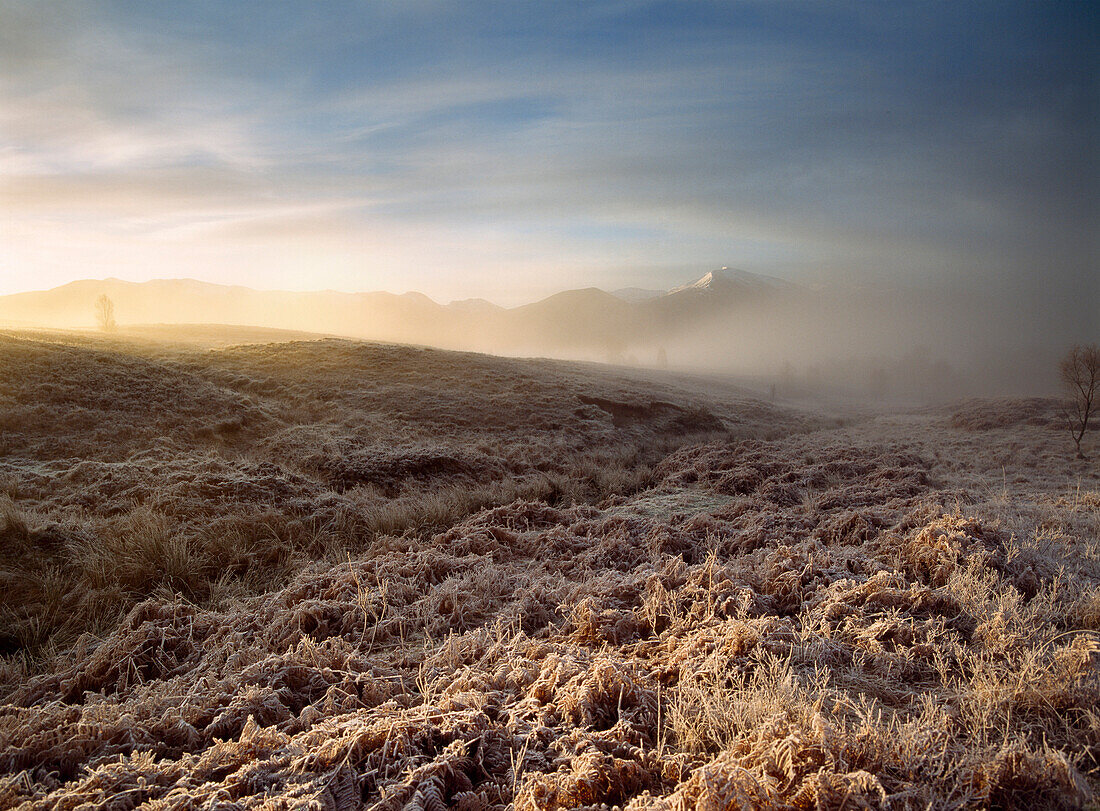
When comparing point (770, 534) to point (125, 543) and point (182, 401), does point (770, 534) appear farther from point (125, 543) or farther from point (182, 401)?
point (182, 401)

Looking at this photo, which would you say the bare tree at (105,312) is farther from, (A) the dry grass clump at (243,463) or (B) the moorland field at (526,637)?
(B) the moorland field at (526,637)

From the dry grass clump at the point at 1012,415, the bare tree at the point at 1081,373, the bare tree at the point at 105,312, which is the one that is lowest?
the dry grass clump at the point at 1012,415

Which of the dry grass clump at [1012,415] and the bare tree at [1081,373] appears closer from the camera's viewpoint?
the bare tree at [1081,373]

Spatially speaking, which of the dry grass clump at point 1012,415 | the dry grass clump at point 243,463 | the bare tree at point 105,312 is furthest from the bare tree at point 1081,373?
the bare tree at point 105,312

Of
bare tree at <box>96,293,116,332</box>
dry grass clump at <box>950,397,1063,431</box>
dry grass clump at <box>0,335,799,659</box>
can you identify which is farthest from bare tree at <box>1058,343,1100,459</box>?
bare tree at <box>96,293,116,332</box>

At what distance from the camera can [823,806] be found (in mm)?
2443

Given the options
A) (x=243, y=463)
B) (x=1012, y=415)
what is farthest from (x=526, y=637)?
(x=1012, y=415)

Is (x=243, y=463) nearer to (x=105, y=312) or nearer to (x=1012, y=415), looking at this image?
(x=1012, y=415)

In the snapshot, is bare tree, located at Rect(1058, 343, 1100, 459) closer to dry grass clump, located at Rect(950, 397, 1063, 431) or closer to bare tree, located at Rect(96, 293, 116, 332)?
dry grass clump, located at Rect(950, 397, 1063, 431)

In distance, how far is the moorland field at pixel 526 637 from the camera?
280 centimetres

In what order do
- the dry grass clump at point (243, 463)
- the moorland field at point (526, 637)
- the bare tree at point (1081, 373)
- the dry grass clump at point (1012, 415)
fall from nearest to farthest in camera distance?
the moorland field at point (526, 637)
the dry grass clump at point (243, 463)
the bare tree at point (1081, 373)
the dry grass clump at point (1012, 415)

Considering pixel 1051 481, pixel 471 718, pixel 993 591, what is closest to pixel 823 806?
pixel 471 718

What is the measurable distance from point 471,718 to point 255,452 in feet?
41.5

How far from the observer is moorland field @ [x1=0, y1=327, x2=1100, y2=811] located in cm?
280
